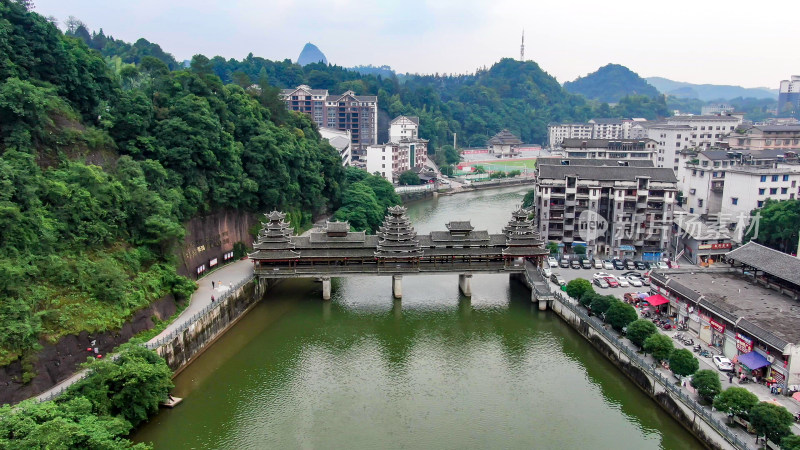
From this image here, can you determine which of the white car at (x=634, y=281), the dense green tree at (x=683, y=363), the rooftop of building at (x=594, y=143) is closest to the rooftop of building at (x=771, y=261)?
the white car at (x=634, y=281)

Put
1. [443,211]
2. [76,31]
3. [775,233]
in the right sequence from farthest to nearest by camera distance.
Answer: [76,31] < [443,211] < [775,233]

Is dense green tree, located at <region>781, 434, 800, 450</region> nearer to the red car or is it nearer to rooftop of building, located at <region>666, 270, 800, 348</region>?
rooftop of building, located at <region>666, 270, 800, 348</region>

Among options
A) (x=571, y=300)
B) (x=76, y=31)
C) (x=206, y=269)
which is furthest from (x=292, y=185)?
(x=76, y=31)

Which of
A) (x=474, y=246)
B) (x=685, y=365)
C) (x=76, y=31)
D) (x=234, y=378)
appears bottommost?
(x=234, y=378)

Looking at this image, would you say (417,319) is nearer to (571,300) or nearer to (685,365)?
(571,300)

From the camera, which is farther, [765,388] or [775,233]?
[775,233]

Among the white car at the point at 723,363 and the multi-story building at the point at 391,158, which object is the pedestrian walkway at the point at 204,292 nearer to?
the white car at the point at 723,363

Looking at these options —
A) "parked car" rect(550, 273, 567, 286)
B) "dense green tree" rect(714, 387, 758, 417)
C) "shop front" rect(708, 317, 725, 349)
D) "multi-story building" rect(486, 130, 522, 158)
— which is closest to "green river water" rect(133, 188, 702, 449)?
"dense green tree" rect(714, 387, 758, 417)
